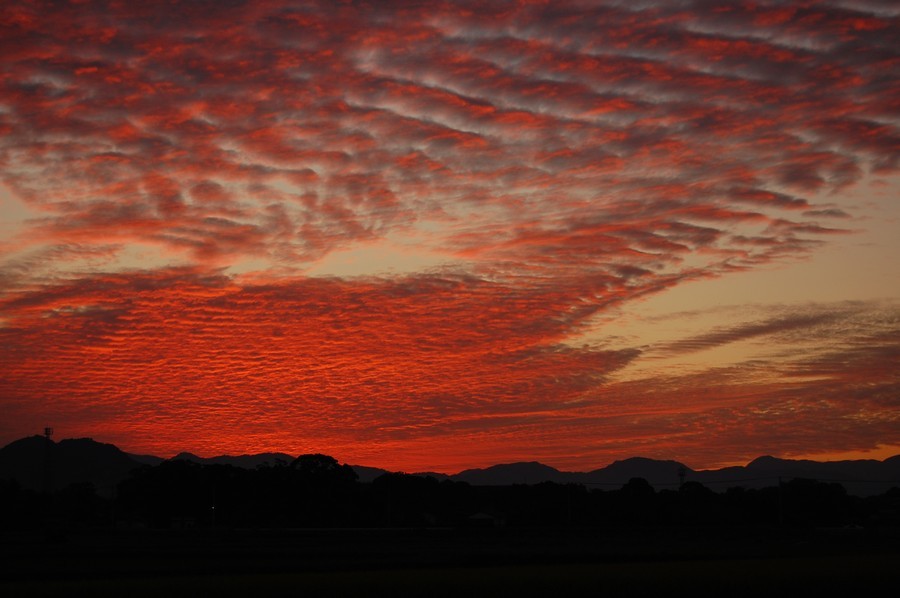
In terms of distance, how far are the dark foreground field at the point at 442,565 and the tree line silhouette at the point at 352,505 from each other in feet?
153

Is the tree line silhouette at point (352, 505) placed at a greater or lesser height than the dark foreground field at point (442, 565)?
greater

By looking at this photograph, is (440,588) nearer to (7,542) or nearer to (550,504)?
(7,542)

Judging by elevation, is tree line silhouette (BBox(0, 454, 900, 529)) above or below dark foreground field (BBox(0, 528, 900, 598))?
above

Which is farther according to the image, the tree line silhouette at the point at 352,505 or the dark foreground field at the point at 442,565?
the tree line silhouette at the point at 352,505

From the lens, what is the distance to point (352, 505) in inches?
6422

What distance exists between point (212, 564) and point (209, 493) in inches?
3853

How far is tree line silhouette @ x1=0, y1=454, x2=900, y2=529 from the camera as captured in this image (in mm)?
147000

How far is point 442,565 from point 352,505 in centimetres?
10386

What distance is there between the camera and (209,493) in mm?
155000

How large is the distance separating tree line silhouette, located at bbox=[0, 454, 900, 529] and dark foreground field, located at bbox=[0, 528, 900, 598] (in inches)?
1834

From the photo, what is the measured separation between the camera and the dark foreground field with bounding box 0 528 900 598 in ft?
148

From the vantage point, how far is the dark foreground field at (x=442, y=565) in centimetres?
4506

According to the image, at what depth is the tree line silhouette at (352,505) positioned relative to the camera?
482 feet

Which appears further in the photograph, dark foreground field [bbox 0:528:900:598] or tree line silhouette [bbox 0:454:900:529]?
tree line silhouette [bbox 0:454:900:529]
